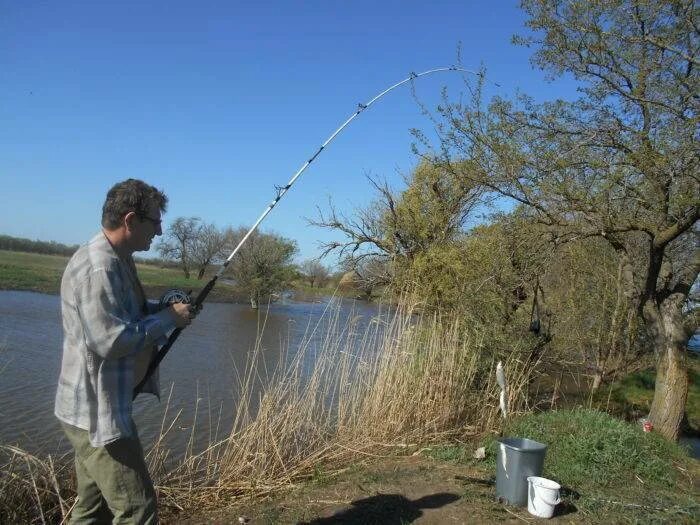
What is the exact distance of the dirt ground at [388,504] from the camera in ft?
12.3

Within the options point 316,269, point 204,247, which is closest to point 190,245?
point 204,247

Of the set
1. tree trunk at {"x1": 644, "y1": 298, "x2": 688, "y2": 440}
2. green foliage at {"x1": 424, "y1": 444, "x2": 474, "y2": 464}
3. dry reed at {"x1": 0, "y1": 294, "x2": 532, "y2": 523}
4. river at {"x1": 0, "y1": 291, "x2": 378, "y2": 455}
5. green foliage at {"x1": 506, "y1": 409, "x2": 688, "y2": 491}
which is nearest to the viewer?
dry reed at {"x1": 0, "y1": 294, "x2": 532, "y2": 523}

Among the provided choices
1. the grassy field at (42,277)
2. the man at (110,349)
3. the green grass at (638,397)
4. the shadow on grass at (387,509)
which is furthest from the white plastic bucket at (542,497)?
the grassy field at (42,277)

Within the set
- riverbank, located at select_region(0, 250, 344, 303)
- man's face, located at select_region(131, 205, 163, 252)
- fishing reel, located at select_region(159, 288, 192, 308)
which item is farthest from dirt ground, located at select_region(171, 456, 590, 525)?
riverbank, located at select_region(0, 250, 344, 303)

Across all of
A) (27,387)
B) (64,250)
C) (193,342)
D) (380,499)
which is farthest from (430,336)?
(64,250)

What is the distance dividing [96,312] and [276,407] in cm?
310

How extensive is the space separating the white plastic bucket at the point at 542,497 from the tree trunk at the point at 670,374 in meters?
3.80

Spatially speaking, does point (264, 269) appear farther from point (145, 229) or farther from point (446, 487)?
point (145, 229)

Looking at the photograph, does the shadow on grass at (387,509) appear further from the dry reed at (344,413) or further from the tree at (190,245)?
the tree at (190,245)

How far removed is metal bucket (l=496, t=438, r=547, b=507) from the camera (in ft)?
12.9

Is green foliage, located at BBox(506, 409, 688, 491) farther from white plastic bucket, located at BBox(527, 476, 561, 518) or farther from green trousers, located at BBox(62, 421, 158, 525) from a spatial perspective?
green trousers, located at BBox(62, 421, 158, 525)

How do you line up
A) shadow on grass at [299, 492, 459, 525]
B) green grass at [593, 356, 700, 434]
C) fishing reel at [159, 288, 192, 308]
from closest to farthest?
fishing reel at [159, 288, 192, 308] → shadow on grass at [299, 492, 459, 525] → green grass at [593, 356, 700, 434]

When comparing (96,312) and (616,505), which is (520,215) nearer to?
(616,505)

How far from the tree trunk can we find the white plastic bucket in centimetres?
380
